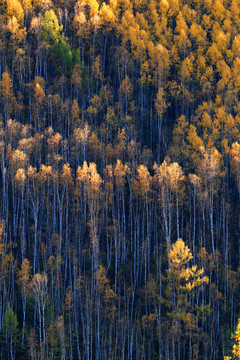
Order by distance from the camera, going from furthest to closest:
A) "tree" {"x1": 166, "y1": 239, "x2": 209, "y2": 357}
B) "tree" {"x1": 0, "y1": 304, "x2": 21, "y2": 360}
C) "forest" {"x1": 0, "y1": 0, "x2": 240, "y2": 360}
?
"forest" {"x1": 0, "y1": 0, "x2": 240, "y2": 360}, "tree" {"x1": 166, "y1": 239, "x2": 209, "y2": 357}, "tree" {"x1": 0, "y1": 304, "x2": 21, "y2": 360}

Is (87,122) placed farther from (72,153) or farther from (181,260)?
(181,260)

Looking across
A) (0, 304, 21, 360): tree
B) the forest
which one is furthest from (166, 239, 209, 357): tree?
(0, 304, 21, 360): tree

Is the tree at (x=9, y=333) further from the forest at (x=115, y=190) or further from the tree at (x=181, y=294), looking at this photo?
the tree at (x=181, y=294)

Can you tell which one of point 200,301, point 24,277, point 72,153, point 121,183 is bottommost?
point 200,301

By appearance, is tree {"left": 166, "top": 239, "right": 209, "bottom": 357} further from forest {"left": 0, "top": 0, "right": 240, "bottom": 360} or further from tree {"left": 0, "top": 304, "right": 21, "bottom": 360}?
tree {"left": 0, "top": 304, "right": 21, "bottom": 360}

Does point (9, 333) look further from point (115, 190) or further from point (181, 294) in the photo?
point (115, 190)

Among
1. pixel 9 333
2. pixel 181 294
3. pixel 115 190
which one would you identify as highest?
pixel 115 190

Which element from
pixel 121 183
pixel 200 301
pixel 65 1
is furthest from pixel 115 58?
pixel 200 301

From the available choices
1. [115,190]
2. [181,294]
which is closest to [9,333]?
[181,294]

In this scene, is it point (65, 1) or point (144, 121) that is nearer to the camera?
point (144, 121)
